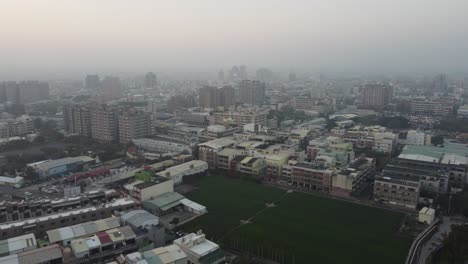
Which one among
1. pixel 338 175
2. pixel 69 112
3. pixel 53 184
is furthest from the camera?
pixel 69 112

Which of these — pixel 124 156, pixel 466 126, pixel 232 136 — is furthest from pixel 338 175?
pixel 466 126

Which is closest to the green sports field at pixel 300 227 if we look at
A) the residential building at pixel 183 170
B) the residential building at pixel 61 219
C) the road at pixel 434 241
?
the road at pixel 434 241

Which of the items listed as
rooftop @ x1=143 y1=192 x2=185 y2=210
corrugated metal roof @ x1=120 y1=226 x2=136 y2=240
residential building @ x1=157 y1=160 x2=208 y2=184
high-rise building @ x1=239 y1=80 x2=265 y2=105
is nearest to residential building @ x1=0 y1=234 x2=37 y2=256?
corrugated metal roof @ x1=120 y1=226 x2=136 y2=240

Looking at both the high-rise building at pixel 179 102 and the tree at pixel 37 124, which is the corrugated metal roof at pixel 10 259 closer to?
the tree at pixel 37 124

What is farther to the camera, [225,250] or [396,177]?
Result: [396,177]

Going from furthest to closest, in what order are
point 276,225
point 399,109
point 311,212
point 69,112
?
point 399,109 → point 69,112 → point 311,212 → point 276,225

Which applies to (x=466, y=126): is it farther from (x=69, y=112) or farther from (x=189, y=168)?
(x=69, y=112)
